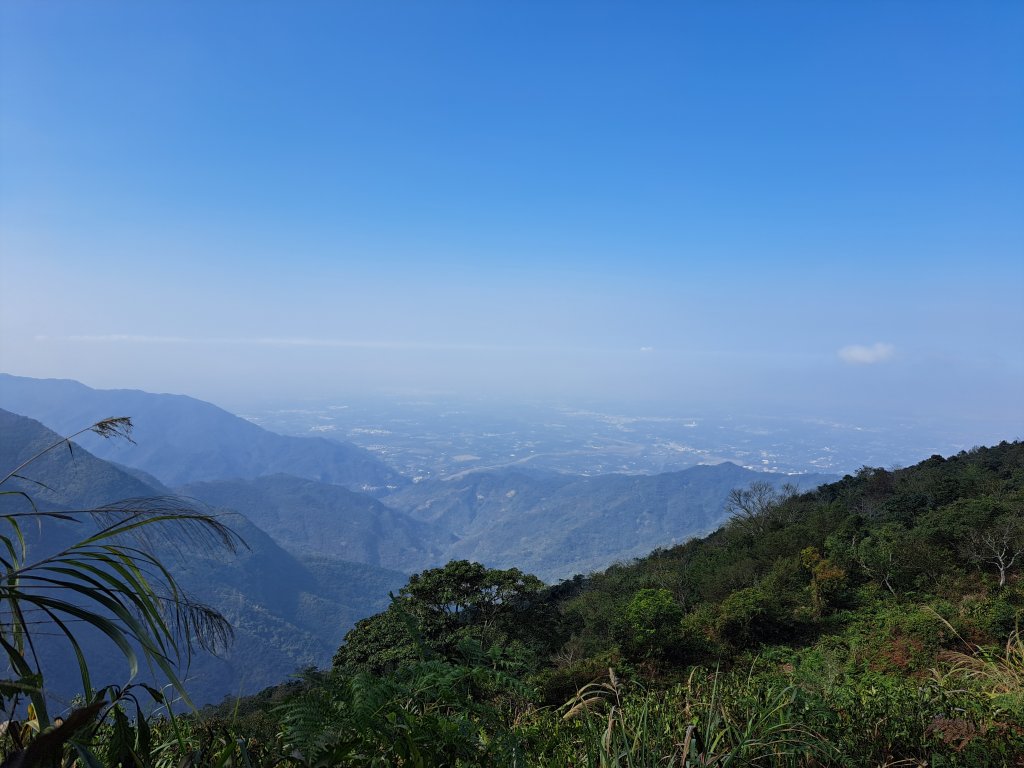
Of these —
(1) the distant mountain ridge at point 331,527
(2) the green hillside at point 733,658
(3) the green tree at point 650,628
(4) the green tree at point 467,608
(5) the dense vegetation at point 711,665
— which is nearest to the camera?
(5) the dense vegetation at point 711,665

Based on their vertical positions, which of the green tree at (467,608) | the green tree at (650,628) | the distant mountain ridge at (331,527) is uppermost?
the green tree at (650,628)

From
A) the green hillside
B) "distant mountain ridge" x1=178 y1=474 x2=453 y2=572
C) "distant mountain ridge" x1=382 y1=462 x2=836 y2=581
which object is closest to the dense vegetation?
the green hillside

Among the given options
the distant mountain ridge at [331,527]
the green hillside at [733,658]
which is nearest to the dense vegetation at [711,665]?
the green hillside at [733,658]

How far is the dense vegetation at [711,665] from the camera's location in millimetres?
1724

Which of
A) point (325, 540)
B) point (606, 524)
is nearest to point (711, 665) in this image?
point (606, 524)

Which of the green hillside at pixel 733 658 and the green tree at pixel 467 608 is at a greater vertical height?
the green hillside at pixel 733 658

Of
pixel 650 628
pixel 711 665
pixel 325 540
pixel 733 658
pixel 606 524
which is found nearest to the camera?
pixel 711 665

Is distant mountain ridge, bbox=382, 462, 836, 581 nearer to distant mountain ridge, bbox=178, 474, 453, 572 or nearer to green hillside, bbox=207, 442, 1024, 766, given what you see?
distant mountain ridge, bbox=178, 474, 453, 572

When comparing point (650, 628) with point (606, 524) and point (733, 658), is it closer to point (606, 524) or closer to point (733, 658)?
point (733, 658)

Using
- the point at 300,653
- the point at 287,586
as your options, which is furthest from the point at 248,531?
the point at 300,653

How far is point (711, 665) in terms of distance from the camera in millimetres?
7520

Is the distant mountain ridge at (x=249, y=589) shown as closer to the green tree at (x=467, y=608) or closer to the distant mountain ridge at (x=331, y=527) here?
the distant mountain ridge at (x=331, y=527)

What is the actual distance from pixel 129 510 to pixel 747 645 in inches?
378

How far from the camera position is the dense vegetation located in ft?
5.65
